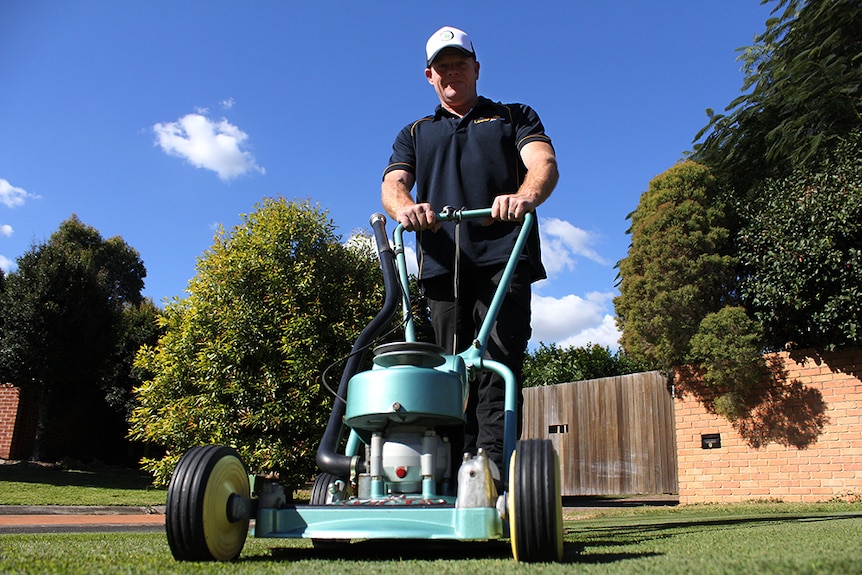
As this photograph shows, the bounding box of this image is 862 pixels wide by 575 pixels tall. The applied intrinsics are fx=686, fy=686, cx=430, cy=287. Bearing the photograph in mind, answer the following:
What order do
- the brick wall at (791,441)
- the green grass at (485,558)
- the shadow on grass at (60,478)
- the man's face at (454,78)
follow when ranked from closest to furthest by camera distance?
the green grass at (485,558)
the man's face at (454,78)
the brick wall at (791,441)
the shadow on grass at (60,478)

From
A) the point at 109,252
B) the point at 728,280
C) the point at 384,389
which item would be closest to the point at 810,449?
the point at 728,280

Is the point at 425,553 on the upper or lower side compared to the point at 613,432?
lower

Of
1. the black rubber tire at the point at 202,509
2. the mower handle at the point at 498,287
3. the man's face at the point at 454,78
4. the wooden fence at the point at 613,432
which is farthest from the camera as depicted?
the wooden fence at the point at 613,432

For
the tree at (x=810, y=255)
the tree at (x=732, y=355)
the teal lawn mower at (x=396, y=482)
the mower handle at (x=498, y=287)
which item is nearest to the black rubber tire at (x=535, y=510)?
the teal lawn mower at (x=396, y=482)

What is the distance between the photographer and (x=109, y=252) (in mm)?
39281

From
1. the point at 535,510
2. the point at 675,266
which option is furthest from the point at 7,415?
the point at 535,510

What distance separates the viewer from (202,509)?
211 cm

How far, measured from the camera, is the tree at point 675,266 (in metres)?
10.8

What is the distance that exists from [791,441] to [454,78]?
8.92 meters

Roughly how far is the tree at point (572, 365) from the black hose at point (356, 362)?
1598 cm

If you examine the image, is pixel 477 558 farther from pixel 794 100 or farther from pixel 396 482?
pixel 794 100

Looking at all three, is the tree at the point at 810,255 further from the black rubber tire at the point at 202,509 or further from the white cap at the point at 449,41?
the black rubber tire at the point at 202,509

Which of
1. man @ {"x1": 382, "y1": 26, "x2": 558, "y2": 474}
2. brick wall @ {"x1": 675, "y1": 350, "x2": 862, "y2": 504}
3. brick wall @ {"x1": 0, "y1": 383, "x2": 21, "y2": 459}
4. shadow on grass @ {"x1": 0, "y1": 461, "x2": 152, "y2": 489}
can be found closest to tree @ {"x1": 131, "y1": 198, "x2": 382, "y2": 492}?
shadow on grass @ {"x1": 0, "y1": 461, "x2": 152, "y2": 489}

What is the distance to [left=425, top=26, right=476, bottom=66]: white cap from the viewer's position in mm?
3443
